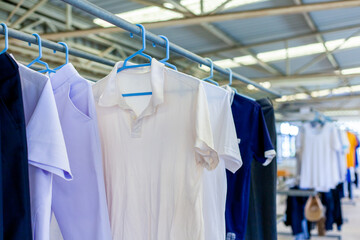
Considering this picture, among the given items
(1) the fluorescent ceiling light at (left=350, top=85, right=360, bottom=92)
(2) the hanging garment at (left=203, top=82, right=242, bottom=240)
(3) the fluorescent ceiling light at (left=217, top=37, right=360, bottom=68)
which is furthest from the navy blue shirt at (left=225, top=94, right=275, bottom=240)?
(1) the fluorescent ceiling light at (left=350, top=85, right=360, bottom=92)

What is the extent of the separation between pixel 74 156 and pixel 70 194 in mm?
129

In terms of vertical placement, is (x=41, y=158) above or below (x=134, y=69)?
below

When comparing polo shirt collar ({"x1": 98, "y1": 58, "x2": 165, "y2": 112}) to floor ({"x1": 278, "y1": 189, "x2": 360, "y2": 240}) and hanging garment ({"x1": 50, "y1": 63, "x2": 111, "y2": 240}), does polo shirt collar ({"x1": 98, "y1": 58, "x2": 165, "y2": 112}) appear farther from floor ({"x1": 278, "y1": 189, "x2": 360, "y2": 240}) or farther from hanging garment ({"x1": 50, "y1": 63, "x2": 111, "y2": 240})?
floor ({"x1": 278, "y1": 189, "x2": 360, "y2": 240})

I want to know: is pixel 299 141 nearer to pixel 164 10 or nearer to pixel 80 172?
pixel 164 10

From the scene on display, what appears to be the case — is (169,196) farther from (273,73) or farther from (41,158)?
(273,73)

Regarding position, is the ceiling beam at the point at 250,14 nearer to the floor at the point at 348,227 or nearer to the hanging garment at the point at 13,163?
the floor at the point at 348,227

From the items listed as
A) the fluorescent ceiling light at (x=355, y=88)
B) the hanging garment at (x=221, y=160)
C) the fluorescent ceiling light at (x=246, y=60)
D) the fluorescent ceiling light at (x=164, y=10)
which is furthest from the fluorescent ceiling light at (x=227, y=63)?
the hanging garment at (x=221, y=160)

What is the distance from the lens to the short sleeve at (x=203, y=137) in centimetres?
133

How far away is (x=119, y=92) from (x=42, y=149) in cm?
54

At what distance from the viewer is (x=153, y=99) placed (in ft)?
4.72

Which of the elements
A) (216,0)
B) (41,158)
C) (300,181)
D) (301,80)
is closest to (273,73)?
(301,80)

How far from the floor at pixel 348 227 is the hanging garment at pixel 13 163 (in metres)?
5.39

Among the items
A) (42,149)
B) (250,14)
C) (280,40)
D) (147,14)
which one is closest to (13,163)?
(42,149)

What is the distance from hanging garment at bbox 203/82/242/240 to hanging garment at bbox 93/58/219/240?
188mm
